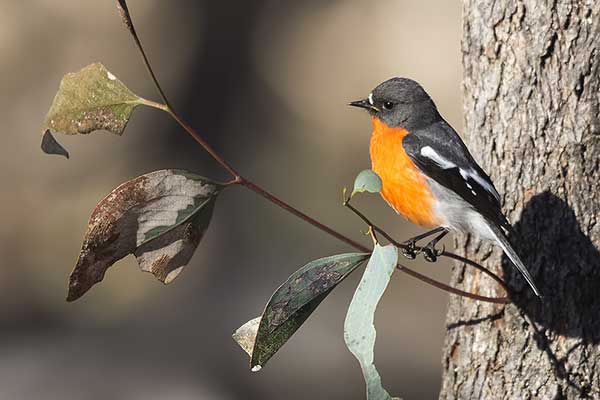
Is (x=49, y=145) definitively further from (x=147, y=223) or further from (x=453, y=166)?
(x=453, y=166)

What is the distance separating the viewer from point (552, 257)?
9.80 feet

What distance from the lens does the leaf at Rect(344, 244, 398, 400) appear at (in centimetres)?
223

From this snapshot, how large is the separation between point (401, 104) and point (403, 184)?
0.38 m

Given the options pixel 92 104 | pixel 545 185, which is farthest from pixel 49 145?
pixel 545 185

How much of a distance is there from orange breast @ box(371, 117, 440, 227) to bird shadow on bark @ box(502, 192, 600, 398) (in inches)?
17.8

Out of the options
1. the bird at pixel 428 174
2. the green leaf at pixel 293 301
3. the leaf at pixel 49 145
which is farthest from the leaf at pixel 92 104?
the bird at pixel 428 174

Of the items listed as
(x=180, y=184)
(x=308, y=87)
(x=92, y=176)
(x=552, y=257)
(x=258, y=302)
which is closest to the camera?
(x=180, y=184)

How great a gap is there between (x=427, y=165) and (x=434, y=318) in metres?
4.19

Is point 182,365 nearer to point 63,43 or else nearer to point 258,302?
point 258,302

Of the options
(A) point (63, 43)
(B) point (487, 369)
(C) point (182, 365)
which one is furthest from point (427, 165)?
(A) point (63, 43)

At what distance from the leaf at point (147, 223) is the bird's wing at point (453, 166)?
1.04 meters

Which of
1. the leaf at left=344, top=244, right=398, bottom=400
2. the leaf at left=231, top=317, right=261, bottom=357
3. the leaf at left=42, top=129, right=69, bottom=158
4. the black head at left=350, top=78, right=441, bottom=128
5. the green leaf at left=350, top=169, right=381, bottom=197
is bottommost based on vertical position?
the leaf at left=231, top=317, right=261, bottom=357

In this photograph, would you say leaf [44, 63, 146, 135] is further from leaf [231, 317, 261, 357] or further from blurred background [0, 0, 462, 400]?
blurred background [0, 0, 462, 400]

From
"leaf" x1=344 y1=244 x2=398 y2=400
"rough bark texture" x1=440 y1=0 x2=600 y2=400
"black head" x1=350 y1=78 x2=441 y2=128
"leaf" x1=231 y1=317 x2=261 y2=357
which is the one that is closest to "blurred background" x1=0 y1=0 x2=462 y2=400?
"black head" x1=350 y1=78 x2=441 y2=128
